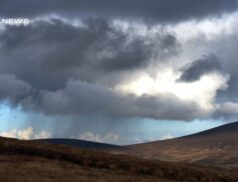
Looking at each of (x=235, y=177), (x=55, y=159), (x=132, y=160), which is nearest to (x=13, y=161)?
(x=55, y=159)

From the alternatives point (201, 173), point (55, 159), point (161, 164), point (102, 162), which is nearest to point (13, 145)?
point (55, 159)

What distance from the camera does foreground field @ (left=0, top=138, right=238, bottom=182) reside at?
49562 mm

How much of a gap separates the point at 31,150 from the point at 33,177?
22298 millimetres

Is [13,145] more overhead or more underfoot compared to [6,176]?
more overhead

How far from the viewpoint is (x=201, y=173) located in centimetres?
6569

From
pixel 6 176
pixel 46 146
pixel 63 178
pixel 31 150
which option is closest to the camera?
pixel 6 176

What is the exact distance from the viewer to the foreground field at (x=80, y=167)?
163 feet

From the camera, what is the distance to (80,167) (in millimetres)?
57875

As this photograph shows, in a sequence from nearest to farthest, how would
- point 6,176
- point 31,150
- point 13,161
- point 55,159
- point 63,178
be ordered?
point 6,176 < point 63,178 < point 13,161 < point 55,159 < point 31,150

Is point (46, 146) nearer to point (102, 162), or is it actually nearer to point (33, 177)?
point (102, 162)

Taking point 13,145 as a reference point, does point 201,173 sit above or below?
below

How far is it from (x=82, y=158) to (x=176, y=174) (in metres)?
13.8

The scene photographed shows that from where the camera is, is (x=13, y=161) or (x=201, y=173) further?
(x=201, y=173)

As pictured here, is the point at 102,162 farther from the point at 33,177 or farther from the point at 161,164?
the point at 33,177
